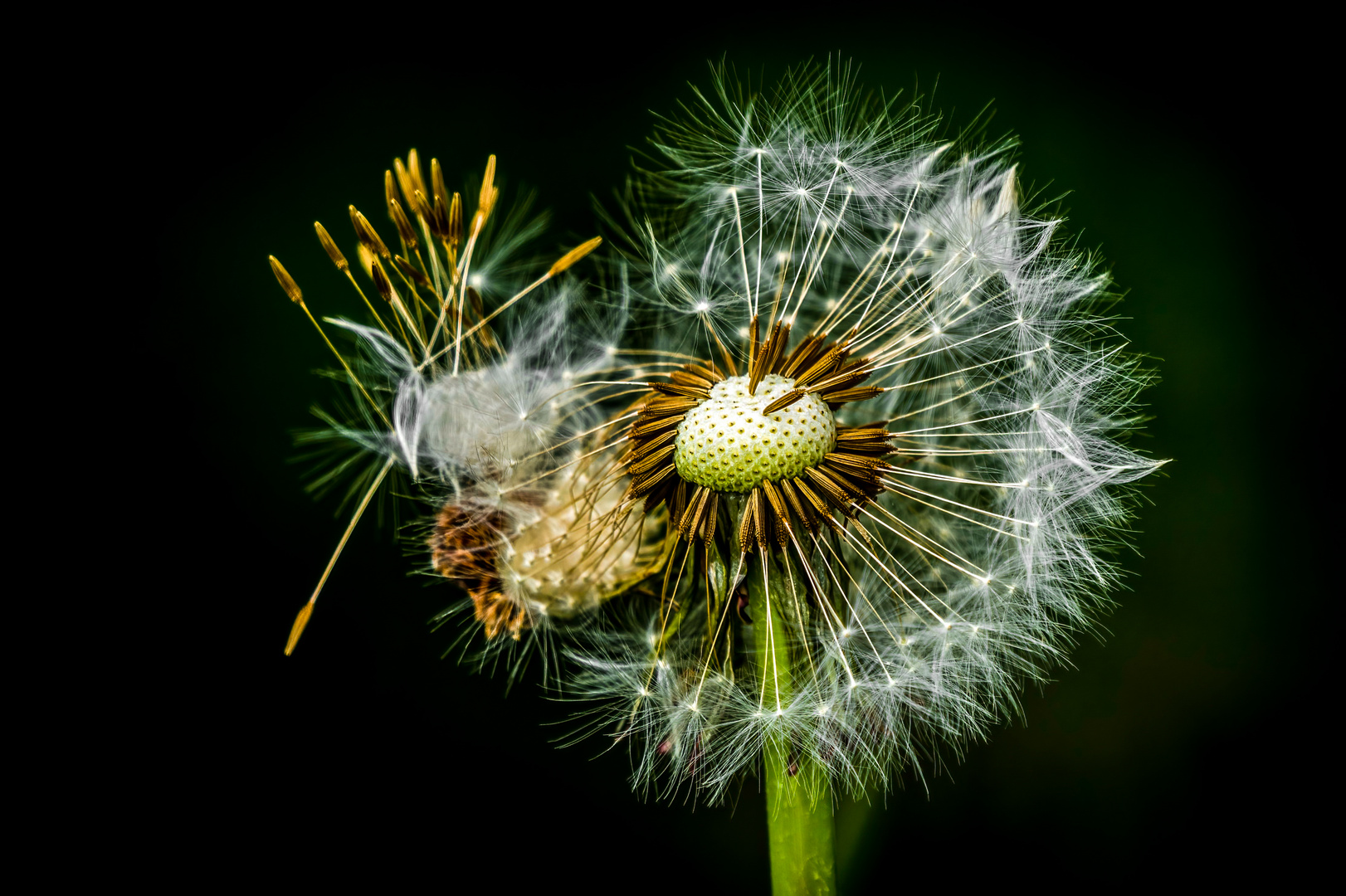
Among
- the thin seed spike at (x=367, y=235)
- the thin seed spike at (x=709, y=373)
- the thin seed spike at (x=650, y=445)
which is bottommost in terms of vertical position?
the thin seed spike at (x=650, y=445)

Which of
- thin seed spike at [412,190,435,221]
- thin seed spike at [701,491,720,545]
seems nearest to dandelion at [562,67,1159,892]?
thin seed spike at [701,491,720,545]

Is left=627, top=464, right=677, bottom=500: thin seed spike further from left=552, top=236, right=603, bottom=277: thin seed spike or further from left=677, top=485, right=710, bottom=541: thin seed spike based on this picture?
left=552, top=236, right=603, bottom=277: thin seed spike

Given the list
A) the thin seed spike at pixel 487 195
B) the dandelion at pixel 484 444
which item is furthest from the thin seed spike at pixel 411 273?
the thin seed spike at pixel 487 195

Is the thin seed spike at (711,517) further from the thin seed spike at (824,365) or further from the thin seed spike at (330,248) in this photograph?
the thin seed spike at (330,248)

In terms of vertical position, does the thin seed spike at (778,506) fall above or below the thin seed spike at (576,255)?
below

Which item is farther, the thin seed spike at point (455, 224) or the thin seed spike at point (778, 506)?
the thin seed spike at point (455, 224)

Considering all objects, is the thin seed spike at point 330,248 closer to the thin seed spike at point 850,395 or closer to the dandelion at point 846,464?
the dandelion at point 846,464
